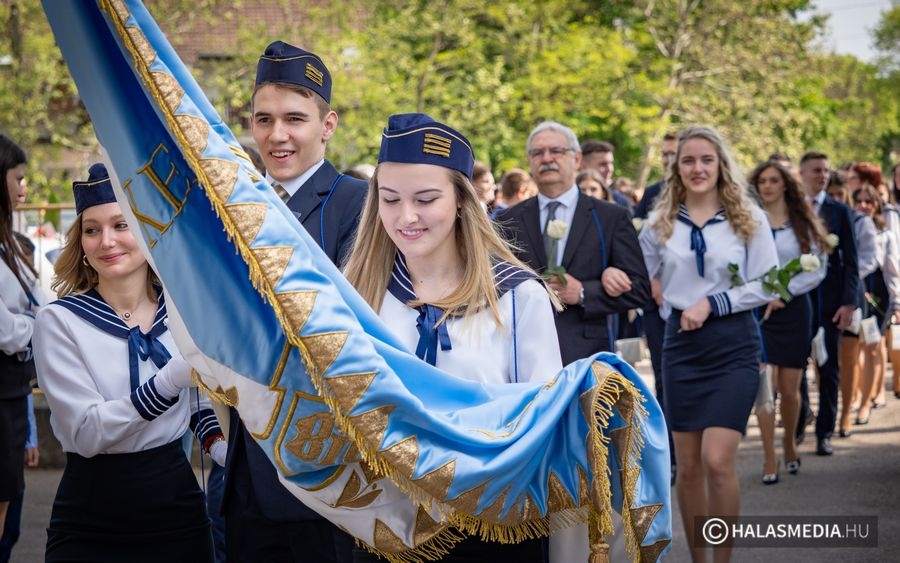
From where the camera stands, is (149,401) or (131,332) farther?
(131,332)

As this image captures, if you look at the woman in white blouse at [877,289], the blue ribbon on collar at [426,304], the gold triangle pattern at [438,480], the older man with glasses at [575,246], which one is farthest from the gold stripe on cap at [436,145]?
the woman in white blouse at [877,289]

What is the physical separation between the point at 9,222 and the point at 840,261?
745cm

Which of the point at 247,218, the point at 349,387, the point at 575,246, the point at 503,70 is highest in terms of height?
the point at 503,70

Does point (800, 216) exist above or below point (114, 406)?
above

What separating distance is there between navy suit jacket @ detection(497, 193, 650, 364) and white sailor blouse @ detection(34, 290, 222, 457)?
3166 millimetres

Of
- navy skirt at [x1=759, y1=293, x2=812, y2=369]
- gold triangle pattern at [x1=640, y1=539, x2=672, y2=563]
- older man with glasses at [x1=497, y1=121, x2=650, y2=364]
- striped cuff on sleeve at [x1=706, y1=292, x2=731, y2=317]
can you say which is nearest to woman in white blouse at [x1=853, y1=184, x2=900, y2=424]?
navy skirt at [x1=759, y1=293, x2=812, y2=369]

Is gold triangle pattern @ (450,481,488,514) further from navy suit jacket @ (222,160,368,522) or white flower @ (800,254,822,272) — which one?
white flower @ (800,254,822,272)

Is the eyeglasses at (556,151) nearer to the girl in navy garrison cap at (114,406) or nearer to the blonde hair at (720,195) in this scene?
the blonde hair at (720,195)

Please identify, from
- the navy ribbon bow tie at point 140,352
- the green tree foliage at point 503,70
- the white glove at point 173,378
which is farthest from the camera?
the green tree foliage at point 503,70

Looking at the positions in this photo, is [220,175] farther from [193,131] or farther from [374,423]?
[374,423]

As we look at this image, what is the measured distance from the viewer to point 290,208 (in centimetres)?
446

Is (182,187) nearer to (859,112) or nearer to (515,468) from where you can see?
(515,468)

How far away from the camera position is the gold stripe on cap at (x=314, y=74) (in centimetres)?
461

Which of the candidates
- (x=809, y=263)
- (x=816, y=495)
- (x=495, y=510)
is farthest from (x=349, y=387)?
(x=816, y=495)
